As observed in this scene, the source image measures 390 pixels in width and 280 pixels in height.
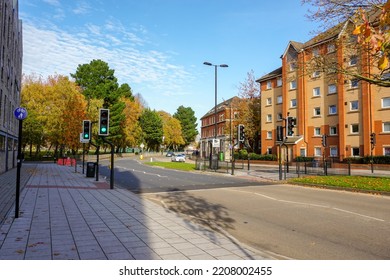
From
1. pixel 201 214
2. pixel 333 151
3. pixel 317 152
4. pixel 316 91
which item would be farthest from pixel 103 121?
pixel 316 91

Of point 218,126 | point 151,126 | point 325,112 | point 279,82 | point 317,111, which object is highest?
point 279,82

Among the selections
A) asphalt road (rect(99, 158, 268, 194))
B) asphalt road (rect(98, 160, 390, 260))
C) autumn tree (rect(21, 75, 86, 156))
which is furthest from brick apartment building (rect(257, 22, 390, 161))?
autumn tree (rect(21, 75, 86, 156))

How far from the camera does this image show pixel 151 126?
9325cm

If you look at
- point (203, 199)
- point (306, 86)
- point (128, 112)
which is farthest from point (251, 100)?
point (203, 199)

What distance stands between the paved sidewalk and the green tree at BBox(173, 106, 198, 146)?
396 ft

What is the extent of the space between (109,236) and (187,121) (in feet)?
410

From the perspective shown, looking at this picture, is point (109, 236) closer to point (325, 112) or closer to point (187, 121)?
point (325, 112)

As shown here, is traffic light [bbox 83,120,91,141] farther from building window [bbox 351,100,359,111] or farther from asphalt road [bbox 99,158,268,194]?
building window [bbox 351,100,359,111]

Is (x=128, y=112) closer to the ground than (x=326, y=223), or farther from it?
farther from it

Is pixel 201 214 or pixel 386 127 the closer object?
pixel 201 214

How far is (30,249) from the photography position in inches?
220

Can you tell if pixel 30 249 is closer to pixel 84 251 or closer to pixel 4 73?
pixel 84 251

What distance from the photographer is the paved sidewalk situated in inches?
211

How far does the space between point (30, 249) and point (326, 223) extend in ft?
22.4
